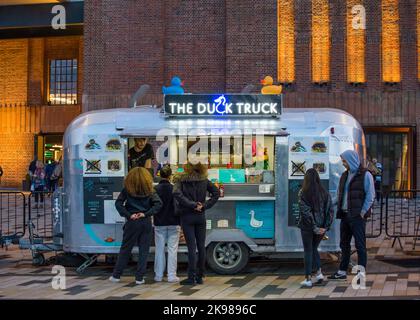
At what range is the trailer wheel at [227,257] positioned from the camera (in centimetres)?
1087

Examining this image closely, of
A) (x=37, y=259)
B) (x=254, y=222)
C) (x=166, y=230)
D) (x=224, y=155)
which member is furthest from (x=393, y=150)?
(x=166, y=230)

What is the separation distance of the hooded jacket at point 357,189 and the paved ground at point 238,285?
109 centimetres

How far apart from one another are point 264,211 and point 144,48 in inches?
843

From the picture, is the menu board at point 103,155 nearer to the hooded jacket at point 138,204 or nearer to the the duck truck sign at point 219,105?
the the duck truck sign at point 219,105

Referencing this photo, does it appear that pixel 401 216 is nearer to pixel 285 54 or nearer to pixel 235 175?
pixel 235 175

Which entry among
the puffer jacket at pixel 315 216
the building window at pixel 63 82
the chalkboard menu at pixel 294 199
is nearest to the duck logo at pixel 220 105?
the chalkboard menu at pixel 294 199

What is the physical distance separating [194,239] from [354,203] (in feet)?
7.83

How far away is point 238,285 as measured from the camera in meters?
9.91

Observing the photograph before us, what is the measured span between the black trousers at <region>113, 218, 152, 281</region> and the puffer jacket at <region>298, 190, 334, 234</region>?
7.35 feet

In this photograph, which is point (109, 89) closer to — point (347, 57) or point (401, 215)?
point (347, 57)

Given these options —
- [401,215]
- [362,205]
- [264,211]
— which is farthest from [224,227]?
[401,215]

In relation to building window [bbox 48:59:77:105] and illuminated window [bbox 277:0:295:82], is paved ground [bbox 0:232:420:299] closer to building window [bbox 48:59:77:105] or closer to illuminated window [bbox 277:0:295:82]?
illuminated window [bbox 277:0:295:82]

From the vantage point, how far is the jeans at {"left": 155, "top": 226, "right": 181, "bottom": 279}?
33.6 feet

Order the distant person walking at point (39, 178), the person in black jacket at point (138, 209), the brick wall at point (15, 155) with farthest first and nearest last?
1. the brick wall at point (15, 155)
2. the distant person walking at point (39, 178)
3. the person in black jacket at point (138, 209)
